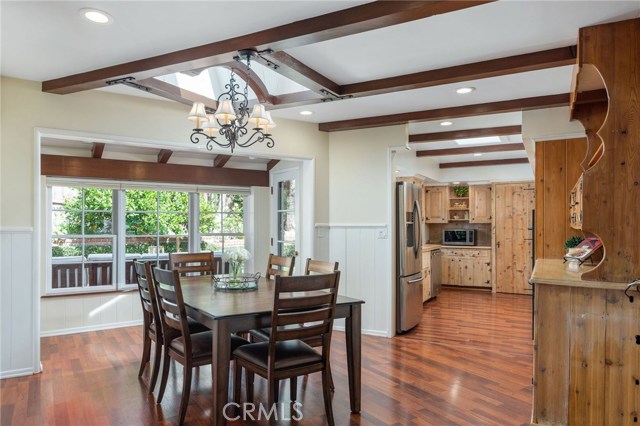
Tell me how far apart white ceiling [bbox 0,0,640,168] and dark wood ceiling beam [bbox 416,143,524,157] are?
9.65 feet

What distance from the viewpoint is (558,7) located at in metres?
2.29

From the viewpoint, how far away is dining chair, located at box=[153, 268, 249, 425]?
2615mm

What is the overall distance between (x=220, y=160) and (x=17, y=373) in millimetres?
3388

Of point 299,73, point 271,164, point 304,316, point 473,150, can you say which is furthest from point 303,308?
point 473,150

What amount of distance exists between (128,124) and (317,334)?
270 centimetres

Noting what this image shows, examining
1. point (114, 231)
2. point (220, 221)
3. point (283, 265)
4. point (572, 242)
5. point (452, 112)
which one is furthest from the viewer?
point (220, 221)

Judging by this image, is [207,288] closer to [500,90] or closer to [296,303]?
[296,303]

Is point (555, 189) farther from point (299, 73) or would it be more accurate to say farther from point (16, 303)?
point (16, 303)

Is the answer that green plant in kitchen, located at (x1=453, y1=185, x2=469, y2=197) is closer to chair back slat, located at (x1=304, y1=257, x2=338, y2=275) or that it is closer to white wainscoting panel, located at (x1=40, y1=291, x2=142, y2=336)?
chair back slat, located at (x1=304, y1=257, x2=338, y2=275)

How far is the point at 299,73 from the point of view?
3129 mm

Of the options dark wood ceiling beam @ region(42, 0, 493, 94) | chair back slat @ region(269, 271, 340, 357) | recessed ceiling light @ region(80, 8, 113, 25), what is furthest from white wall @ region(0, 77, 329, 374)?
chair back slat @ region(269, 271, 340, 357)

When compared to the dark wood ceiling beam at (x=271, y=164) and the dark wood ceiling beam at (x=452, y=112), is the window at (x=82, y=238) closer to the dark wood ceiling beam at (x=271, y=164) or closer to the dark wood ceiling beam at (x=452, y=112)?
the dark wood ceiling beam at (x=271, y=164)

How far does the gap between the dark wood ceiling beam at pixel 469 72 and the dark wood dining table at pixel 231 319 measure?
178cm

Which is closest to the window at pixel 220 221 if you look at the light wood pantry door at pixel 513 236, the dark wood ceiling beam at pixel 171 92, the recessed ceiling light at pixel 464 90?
the dark wood ceiling beam at pixel 171 92
